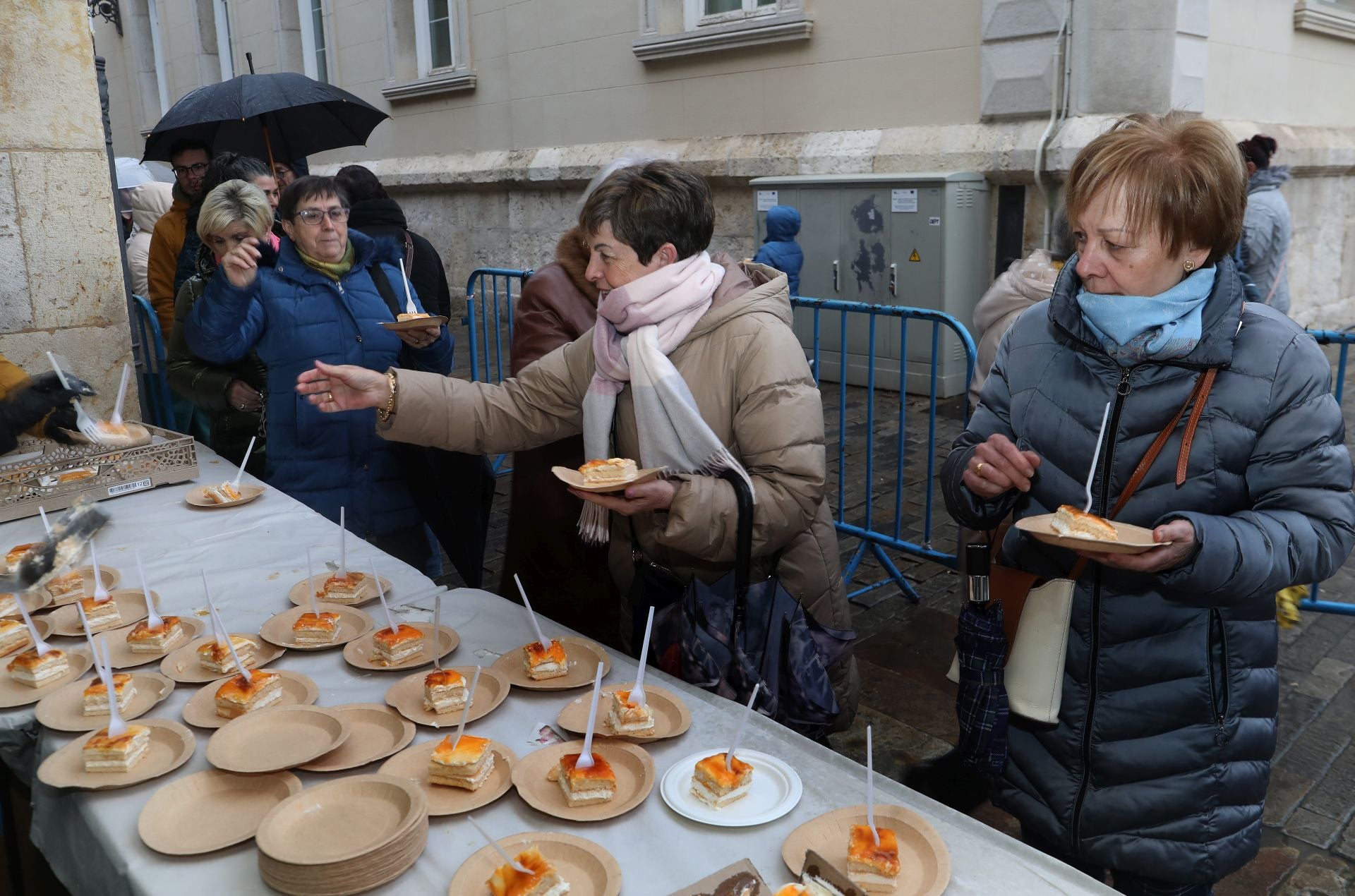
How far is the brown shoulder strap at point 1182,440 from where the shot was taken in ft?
6.50

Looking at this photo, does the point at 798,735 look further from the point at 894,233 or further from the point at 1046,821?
the point at 894,233

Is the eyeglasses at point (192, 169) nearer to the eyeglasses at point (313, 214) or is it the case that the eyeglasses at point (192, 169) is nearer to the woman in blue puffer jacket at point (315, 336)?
the woman in blue puffer jacket at point (315, 336)

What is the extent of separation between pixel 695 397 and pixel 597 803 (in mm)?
1195

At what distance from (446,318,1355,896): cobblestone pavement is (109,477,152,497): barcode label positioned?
6.24 ft

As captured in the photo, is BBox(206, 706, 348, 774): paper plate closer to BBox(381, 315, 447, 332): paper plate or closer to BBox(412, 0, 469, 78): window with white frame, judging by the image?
BBox(381, 315, 447, 332): paper plate

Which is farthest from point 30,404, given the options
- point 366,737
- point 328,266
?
point 366,737

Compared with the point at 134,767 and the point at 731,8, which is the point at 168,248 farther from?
the point at 731,8

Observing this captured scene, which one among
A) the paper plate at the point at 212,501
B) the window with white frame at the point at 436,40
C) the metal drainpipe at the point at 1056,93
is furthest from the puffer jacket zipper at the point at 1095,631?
the window with white frame at the point at 436,40

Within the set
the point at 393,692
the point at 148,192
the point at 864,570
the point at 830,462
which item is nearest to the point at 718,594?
the point at 393,692

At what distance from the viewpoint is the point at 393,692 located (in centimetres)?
226

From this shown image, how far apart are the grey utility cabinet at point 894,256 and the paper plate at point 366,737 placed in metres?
6.72

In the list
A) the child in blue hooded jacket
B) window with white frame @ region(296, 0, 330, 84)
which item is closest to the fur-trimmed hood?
the child in blue hooded jacket

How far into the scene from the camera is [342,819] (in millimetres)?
1817

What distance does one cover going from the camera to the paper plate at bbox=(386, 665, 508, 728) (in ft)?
7.10
